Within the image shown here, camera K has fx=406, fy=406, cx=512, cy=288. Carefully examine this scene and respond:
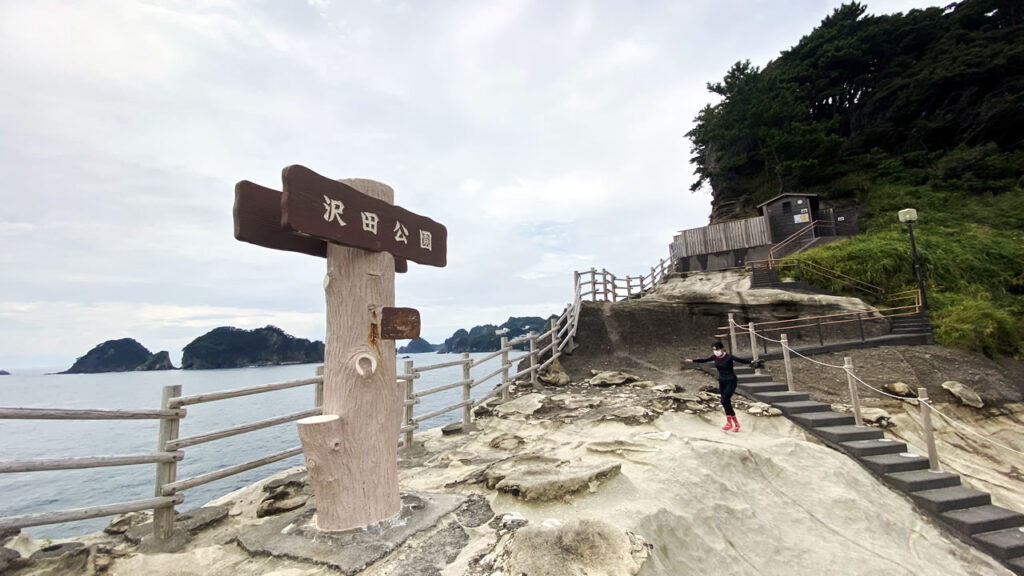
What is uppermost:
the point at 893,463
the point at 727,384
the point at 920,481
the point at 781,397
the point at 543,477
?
the point at 727,384

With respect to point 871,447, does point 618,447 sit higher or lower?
higher

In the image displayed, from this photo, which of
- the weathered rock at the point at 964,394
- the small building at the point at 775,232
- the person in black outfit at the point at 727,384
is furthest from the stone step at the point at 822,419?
the small building at the point at 775,232

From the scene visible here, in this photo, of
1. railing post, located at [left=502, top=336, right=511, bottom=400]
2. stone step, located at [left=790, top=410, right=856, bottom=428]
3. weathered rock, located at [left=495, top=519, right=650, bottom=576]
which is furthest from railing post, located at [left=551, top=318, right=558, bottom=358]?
weathered rock, located at [left=495, top=519, right=650, bottom=576]

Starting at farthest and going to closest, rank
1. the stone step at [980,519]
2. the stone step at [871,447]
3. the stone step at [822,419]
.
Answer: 1. the stone step at [822,419]
2. the stone step at [871,447]
3. the stone step at [980,519]

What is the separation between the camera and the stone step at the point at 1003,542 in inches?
181

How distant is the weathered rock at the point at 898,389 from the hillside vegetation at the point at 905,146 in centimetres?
363

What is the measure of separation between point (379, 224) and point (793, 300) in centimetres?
1326

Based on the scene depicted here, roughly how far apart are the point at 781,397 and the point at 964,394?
389cm

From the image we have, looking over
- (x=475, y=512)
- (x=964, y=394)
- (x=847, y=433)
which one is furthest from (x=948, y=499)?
(x=475, y=512)

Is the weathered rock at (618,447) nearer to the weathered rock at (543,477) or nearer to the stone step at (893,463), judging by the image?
the weathered rock at (543,477)

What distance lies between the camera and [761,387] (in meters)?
7.96

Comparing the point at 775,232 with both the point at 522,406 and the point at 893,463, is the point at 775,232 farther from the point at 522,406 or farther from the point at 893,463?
the point at 522,406

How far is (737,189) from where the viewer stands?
27.0 meters

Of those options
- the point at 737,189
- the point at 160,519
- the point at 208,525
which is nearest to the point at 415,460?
the point at 208,525
